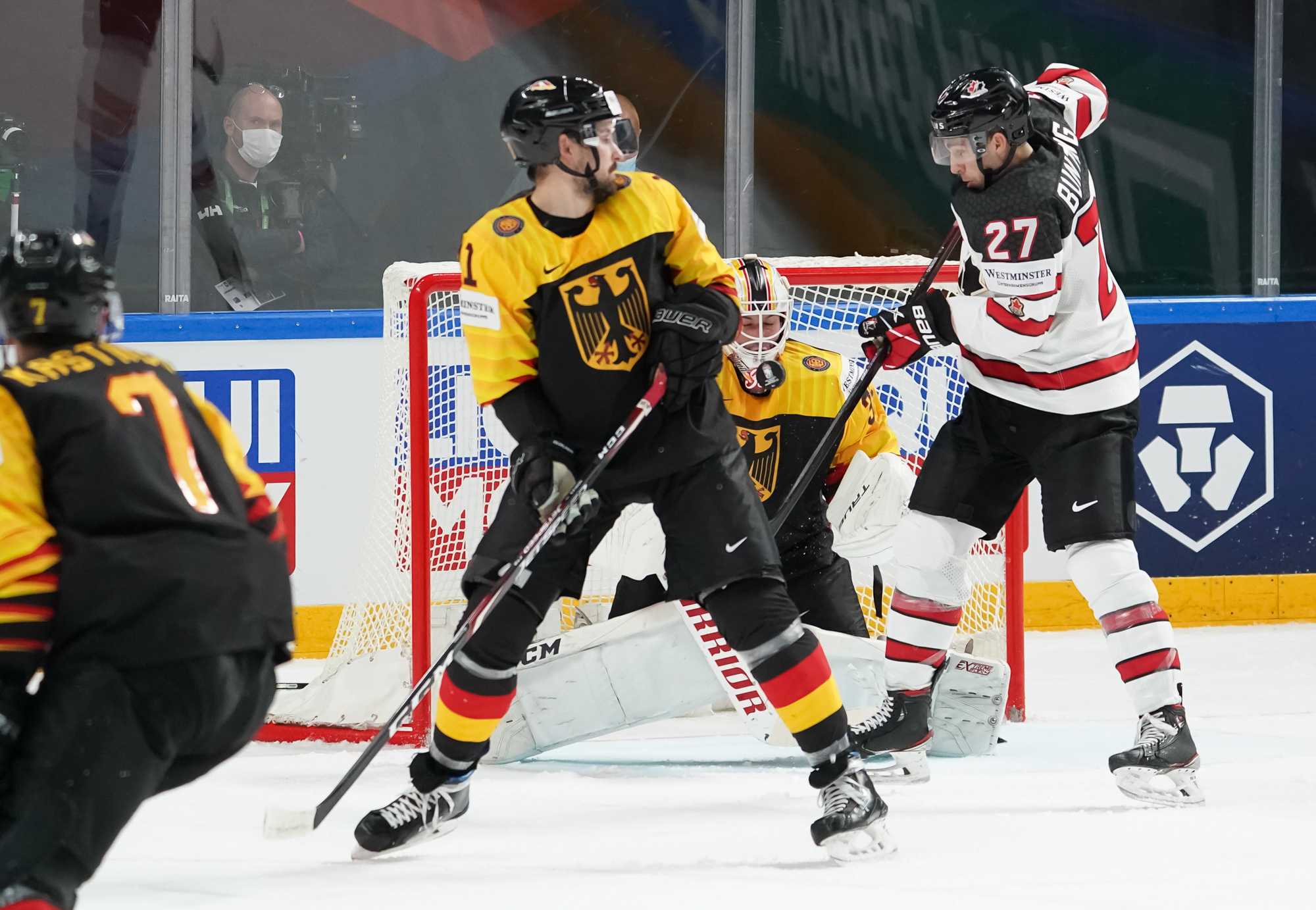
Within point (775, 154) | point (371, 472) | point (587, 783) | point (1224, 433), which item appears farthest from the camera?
point (775, 154)

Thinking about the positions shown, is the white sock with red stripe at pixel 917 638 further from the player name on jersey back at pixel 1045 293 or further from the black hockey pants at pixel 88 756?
the black hockey pants at pixel 88 756

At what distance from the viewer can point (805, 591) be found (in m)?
3.27

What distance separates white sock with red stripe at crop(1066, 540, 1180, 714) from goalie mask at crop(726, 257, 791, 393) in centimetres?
83

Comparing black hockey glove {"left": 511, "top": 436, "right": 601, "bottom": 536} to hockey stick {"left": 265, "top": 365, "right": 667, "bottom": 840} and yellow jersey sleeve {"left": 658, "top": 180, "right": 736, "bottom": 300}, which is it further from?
yellow jersey sleeve {"left": 658, "top": 180, "right": 736, "bottom": 300}

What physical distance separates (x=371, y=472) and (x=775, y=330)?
1.41 metres

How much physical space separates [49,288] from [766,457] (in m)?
1.86

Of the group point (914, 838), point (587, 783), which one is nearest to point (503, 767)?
point (587, 783)

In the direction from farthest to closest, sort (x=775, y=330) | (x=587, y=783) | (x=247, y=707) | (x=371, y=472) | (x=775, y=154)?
(x=775, y=154)
(x=371, y=472)
(x=775, y=330)
(x=587, y=783)
(x=247, y=707)

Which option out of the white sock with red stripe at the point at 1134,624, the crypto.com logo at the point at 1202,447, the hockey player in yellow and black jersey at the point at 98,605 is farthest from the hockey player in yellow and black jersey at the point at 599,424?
the crypto.com logo at the point at 1202,447

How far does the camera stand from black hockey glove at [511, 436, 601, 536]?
2.29 metres

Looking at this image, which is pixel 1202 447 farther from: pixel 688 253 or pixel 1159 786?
pixel 688 253

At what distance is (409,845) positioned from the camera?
238 centimetres

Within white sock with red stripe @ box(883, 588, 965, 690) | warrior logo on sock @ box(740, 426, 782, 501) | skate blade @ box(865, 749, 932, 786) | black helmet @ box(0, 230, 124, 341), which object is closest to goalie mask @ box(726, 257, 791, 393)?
warrior logo on sock @ box(740, 426, 782, 501)

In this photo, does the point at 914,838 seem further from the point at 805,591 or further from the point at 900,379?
the point at 900,379
